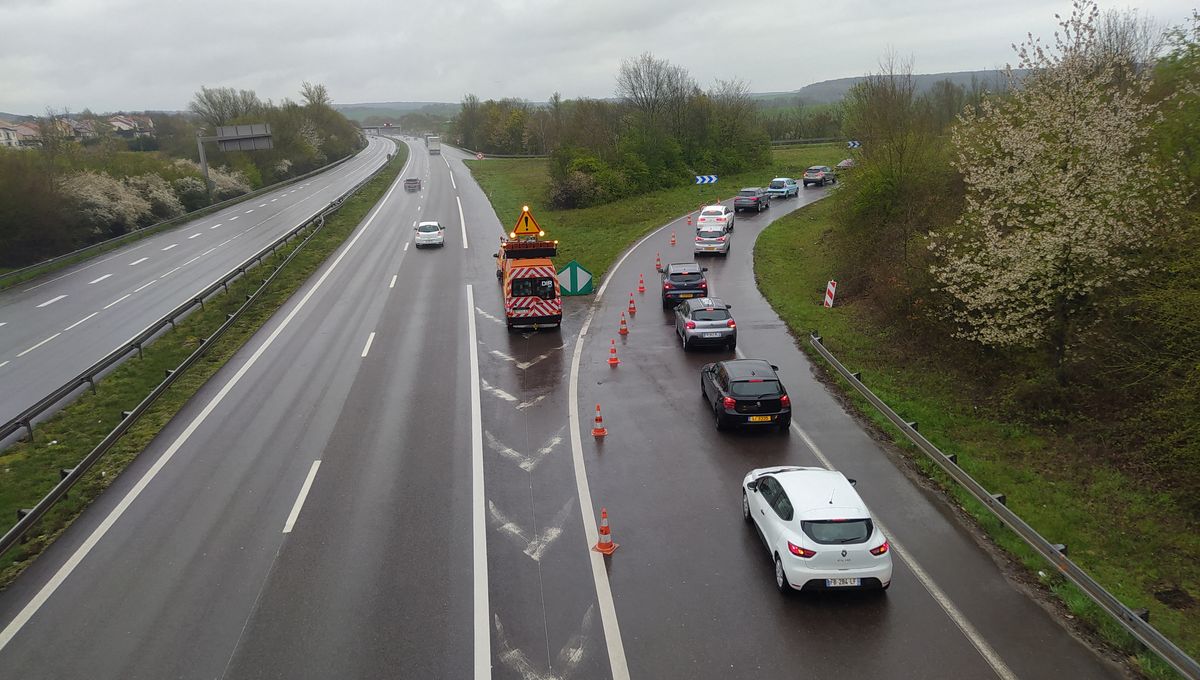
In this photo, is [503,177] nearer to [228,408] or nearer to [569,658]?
[228,408]

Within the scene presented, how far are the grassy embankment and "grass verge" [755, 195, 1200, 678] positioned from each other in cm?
1549

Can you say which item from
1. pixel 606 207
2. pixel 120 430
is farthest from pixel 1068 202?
pixel 606 207

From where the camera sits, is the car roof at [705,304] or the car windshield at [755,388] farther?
the car roof at [705,304]

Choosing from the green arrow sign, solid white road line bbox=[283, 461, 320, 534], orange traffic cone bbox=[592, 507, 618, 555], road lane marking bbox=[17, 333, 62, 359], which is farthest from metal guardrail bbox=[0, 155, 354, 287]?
orange traffic cone bbox=[592, 507, 618, 555]

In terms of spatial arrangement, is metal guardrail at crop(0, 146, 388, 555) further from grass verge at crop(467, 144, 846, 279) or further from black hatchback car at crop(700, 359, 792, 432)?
grass verge at crop(467, 144, 846, 279)

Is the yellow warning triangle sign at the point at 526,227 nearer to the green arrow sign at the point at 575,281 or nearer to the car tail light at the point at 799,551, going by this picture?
the green arrow sign at the point at 575,281

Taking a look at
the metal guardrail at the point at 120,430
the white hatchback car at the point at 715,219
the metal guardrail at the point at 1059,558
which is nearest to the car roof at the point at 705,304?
the metal guardrail at the point at 1059,558

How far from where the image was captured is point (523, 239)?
88.5 feet

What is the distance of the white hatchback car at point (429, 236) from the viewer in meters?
38.9

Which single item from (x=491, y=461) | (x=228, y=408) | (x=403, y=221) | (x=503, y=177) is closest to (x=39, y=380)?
(x=228, y=408)

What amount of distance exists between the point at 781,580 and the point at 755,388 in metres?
5.71

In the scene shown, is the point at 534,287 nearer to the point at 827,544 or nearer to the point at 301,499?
the point at 301,499

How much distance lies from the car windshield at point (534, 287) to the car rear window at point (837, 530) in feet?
48.3

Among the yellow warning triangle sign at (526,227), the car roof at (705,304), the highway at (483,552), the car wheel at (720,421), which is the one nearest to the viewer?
the highway at (483,552)
